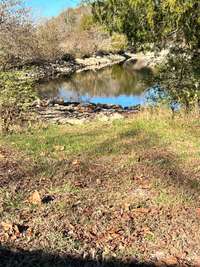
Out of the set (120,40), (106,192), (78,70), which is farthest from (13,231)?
(78,70)

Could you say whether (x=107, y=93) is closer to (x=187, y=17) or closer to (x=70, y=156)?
(x=187, y=17)

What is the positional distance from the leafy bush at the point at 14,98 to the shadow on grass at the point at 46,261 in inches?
260

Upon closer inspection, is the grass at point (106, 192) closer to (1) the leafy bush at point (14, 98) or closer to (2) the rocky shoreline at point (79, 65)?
(1) the leafy bush at point (14, 98)

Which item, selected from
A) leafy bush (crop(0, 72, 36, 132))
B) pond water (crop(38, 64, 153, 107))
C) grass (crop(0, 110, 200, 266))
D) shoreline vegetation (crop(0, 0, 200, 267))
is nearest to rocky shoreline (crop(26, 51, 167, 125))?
pond water (crop(38, 64, 153, 107))

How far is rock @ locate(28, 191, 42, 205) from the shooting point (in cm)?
511

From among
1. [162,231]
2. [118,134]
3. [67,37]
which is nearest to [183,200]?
[162,231]

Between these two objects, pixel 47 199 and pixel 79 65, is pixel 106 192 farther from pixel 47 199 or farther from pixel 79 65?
pixel 79 65

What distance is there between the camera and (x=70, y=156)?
7.17m

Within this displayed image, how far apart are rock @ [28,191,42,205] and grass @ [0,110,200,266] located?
69 millimetres

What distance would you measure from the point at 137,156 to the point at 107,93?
23497 mm

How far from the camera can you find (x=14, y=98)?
446 inches

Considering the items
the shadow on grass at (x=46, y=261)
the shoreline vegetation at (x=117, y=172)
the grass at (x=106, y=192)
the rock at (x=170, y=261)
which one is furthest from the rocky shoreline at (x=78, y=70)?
the shadow on grass at (x=46, y=261)

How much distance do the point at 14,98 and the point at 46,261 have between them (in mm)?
7813

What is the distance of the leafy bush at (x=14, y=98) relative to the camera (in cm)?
1088
